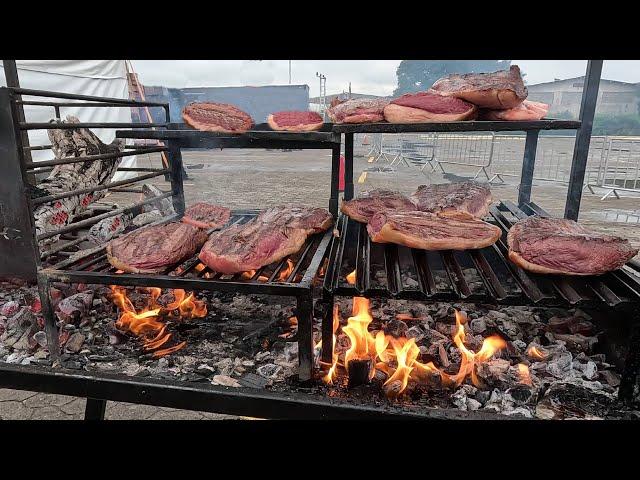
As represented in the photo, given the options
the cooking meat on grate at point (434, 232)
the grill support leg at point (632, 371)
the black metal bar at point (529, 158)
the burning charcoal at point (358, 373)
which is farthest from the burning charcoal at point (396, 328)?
the black metal bar at point (529, 158)

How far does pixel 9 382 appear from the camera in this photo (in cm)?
278

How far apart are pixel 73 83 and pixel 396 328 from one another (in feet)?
34.1

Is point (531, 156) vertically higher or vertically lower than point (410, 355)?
higher

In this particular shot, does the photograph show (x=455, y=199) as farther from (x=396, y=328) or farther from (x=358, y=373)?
(x=358, y=373)

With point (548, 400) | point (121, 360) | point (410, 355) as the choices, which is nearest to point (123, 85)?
point (121, 360)

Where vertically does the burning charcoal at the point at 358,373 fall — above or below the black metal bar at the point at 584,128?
below

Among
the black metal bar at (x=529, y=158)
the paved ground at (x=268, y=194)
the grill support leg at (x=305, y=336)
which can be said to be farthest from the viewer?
the black metal bar at (x=529, y=158)

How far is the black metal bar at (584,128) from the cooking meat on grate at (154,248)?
3.21m

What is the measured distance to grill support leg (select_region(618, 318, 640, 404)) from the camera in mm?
2377

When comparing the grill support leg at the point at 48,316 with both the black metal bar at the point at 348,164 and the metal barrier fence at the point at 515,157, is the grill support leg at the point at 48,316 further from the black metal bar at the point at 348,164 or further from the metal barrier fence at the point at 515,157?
the metal barrier fence at the point at 515,157

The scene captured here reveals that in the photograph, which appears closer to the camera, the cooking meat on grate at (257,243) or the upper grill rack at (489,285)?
the upper grill rack at (489,285)

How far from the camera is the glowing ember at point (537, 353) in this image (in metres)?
3.13

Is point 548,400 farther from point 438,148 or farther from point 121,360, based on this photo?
point 438,148
